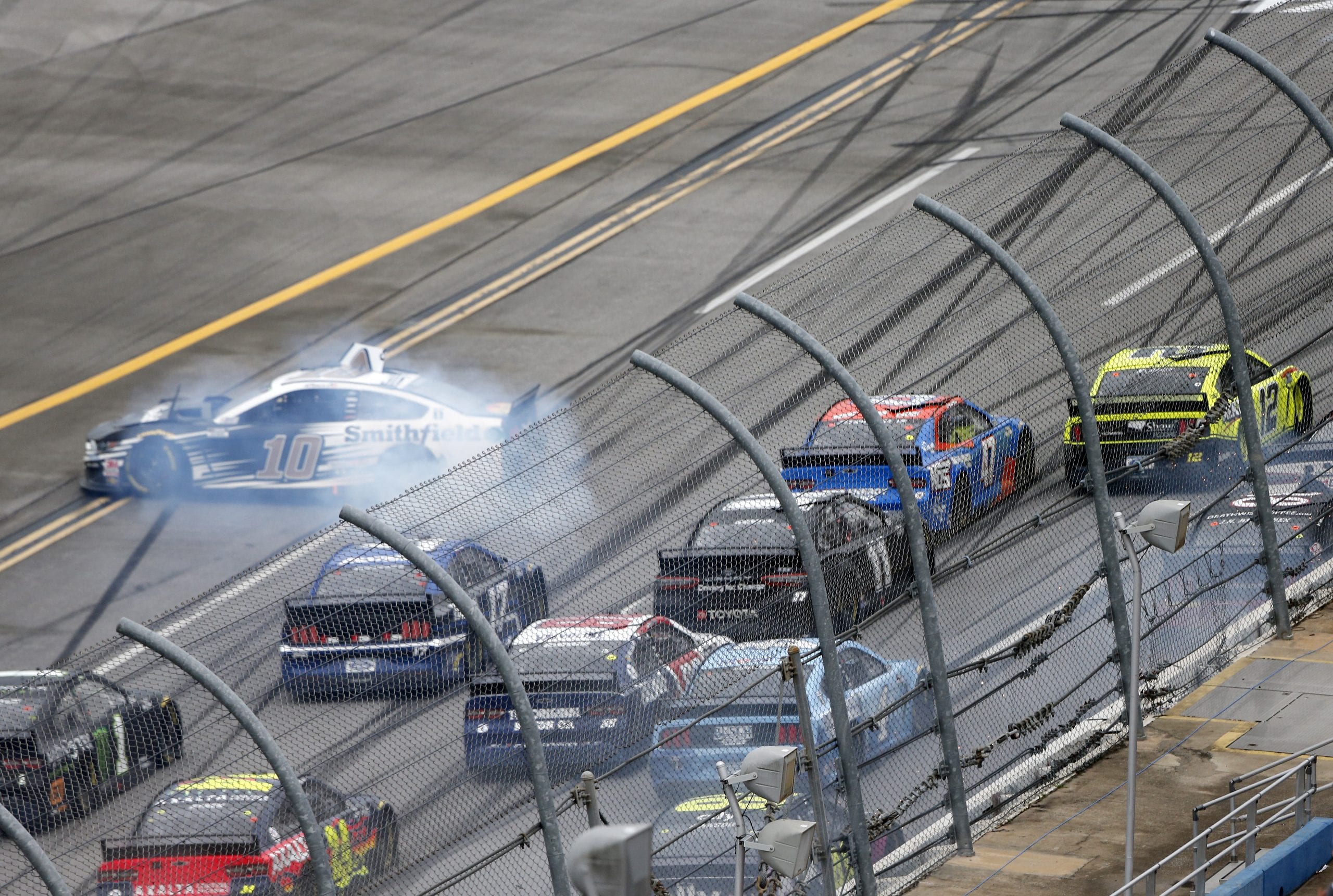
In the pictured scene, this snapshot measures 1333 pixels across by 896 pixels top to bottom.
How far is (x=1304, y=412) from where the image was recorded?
1229 cm

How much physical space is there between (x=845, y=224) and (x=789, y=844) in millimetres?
23150

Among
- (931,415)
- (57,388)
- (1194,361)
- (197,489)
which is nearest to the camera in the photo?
(931,415)

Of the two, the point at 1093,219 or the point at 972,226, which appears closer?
the point at 972,226

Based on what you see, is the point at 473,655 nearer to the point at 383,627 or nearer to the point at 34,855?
the point at 383,627

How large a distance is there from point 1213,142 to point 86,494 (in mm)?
17789

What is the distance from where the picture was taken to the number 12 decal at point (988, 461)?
29.7 feet

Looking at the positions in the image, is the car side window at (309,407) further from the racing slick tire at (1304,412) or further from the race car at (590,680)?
the race car at (590,680)

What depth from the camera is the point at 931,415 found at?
1063cm

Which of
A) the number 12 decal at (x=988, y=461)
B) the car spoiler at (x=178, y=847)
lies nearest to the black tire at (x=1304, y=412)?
the number 12 decal at (x=988, y=461)

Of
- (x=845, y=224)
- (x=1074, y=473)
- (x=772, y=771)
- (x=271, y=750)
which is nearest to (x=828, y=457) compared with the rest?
(x=1074, y=473)

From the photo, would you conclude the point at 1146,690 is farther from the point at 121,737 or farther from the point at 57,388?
the point at 57,388

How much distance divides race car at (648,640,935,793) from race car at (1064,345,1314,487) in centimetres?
224

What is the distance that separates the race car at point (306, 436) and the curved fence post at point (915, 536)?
48.5ft

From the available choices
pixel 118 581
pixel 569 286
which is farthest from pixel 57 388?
pixel 569 286
